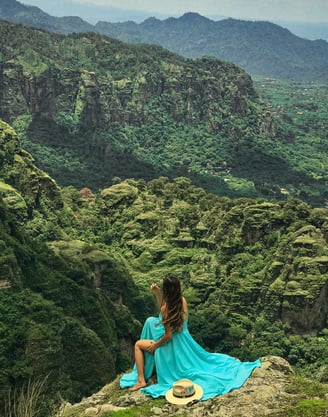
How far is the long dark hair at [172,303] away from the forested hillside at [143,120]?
3976 inches

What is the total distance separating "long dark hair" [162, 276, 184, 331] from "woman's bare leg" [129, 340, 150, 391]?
0.72 metres

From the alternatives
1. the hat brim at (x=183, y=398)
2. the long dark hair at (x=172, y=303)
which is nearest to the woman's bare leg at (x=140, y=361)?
the long dark hair at (x=172, y=303)

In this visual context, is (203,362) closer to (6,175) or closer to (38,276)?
(38,276)

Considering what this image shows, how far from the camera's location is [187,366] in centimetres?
1058

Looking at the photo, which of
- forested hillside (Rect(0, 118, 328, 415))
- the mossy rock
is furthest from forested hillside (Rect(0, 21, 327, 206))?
forested hillside (Rect(0, 118, 328, 415))

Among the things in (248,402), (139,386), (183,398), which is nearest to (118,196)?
(139,386)

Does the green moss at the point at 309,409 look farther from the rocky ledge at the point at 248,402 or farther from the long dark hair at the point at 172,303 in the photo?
the long dark hair at the point at 172,303

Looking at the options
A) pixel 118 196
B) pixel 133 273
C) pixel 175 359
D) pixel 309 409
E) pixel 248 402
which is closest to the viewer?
pixel 309 409

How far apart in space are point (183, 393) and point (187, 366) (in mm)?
749

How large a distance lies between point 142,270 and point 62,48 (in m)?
134

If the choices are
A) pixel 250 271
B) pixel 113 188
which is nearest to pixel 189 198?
pixel 113 188

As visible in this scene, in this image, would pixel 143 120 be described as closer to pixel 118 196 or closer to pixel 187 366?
pixel 118 196

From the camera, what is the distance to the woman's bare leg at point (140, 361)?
10719 millimetres

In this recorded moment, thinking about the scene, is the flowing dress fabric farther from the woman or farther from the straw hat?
the straw hat
